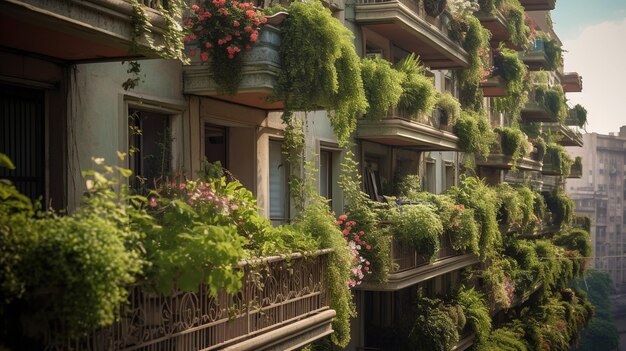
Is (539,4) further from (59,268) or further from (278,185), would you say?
(59,268)

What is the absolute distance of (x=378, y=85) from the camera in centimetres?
1820

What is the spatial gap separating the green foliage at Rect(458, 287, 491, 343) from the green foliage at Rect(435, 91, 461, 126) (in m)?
4.83

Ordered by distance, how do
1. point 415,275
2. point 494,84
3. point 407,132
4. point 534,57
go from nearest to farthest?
1. point 415,275
2. point 407,132
3. point 494,84
4. point 534,57

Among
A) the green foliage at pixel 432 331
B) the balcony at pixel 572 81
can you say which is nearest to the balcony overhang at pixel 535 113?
the balcony at pixel 572 81

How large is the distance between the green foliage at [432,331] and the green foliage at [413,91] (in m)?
4.88

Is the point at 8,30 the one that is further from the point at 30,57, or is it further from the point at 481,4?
the point at 481,4

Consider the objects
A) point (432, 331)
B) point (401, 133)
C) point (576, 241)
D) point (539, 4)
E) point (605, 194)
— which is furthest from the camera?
point (605, 194)

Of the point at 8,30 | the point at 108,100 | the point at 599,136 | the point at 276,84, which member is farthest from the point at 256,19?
the point at 599,136

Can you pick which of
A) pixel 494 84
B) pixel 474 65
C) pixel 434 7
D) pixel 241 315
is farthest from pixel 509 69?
pixel 241 315

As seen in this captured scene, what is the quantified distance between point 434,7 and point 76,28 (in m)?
15.9

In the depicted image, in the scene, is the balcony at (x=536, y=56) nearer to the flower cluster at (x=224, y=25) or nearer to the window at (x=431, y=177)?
the window at (x=431, y=177)

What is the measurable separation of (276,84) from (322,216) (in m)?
2.09

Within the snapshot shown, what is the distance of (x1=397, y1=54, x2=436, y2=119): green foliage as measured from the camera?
2052cm

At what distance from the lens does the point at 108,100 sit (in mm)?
11562
